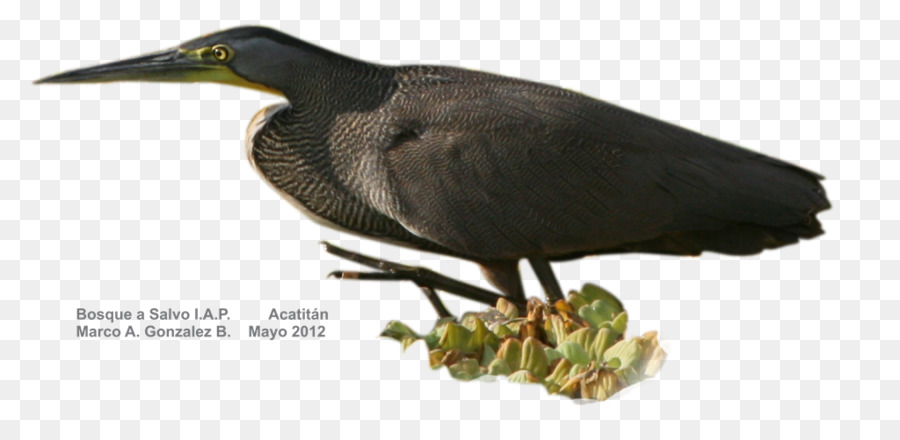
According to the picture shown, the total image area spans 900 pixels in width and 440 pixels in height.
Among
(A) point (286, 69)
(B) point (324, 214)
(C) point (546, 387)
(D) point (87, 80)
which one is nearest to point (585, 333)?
(C) point (546, 387)

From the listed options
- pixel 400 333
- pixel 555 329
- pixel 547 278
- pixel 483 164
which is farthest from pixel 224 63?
pixel 555 329

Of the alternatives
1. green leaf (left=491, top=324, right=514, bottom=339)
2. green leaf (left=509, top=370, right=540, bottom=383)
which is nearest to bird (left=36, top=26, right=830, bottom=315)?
green leaf (left=491, top=324, right=514, bottom=339)

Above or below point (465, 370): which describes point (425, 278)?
above

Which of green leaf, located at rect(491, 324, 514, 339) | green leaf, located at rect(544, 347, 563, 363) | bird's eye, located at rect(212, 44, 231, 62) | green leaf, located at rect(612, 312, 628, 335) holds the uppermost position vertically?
bird's eye, located at rect(212, 44, 231, 62)

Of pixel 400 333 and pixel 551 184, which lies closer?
pixel 551 184

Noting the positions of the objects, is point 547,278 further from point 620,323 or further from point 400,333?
point 400,333

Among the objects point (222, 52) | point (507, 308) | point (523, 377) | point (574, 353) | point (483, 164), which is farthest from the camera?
point (507, 308)

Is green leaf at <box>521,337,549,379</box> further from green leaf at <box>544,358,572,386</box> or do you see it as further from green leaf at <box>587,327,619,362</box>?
green leaf at <box>587,327,619,362</box>

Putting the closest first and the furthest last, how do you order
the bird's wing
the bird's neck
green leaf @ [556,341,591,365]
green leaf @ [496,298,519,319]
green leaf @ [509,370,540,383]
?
green leaf @ [509,370,540,383], green leaf @ [556,341,591,365], the bird's wing, the bird's neck, green leaf @ [496,298,519,319]
